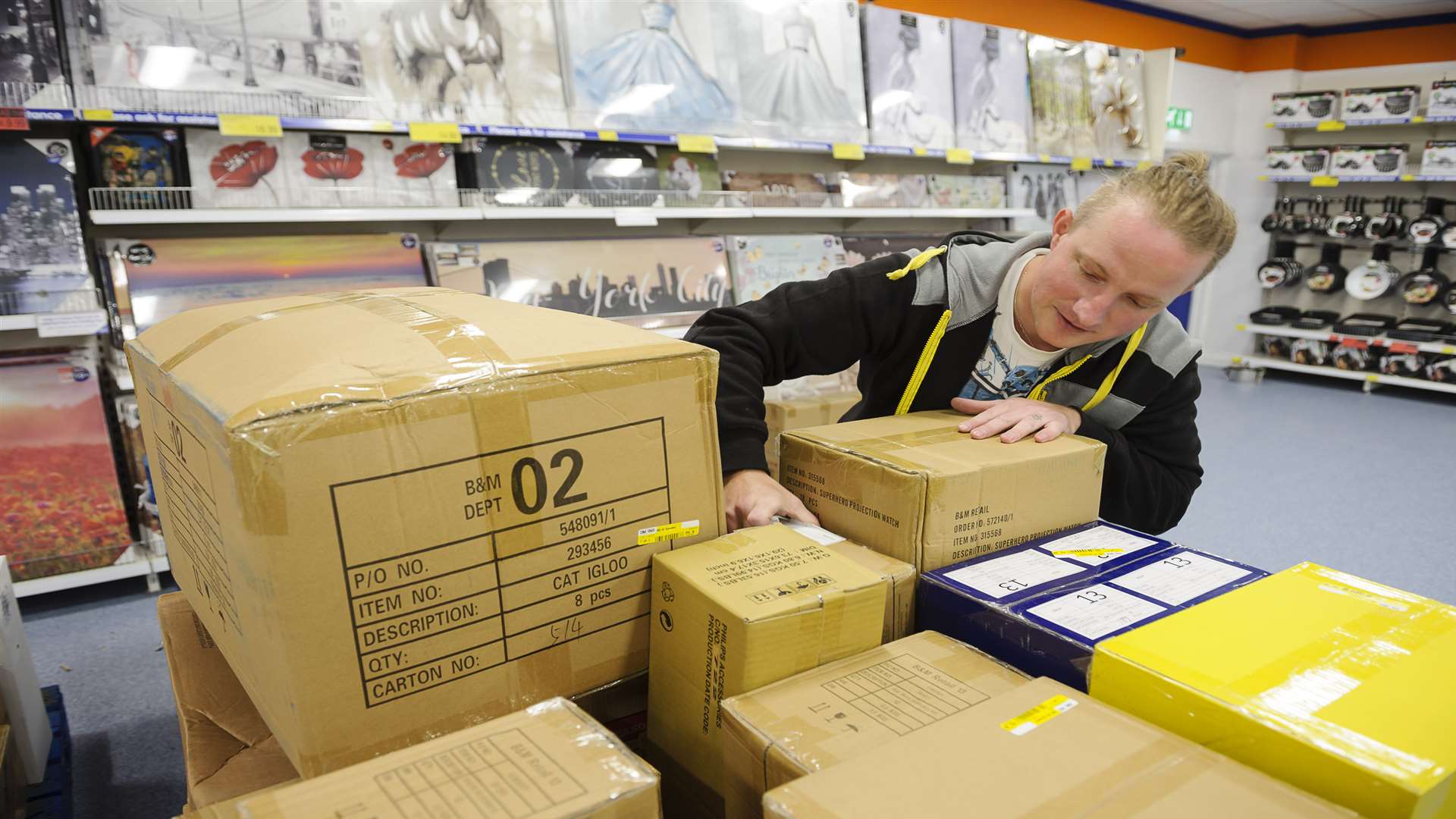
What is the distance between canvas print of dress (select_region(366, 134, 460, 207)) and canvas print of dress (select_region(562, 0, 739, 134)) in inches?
19.8

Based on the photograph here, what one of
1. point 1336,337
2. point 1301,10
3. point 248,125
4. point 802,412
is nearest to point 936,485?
point 802,412

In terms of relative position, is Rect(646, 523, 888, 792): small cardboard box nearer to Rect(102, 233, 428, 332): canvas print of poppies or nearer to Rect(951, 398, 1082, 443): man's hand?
Rect(951, 398, 1082, 443): man's hand

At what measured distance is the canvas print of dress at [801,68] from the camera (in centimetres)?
333

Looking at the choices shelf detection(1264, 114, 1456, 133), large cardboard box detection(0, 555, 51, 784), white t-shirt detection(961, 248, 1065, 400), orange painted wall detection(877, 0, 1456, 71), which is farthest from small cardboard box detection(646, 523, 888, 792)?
shelf detection(1264, 114, 1456, 133)

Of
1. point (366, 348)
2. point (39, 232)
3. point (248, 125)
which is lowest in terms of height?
point (366, 348)

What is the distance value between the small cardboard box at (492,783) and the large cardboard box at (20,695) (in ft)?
4.20

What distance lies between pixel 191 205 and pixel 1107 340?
8.44 ft

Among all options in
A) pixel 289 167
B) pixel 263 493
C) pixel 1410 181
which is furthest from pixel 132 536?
pixel 1410 181

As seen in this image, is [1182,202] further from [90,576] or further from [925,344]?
→ [90,576]

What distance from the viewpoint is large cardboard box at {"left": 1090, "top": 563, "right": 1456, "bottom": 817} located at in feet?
1.98

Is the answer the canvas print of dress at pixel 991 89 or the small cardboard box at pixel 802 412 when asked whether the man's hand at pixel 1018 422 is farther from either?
the canvas print of dress at pixel 991 89

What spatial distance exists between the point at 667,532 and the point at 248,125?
7.09 feet

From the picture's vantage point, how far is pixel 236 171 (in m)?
2.52

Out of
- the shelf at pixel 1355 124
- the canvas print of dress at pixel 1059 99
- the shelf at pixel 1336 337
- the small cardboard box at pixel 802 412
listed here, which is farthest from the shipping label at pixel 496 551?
the shelf at pixel 1355 124
